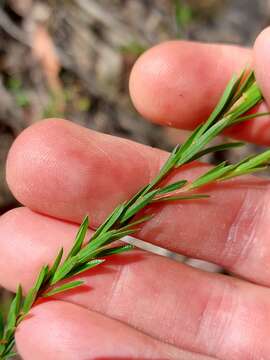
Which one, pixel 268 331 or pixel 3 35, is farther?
pixel 3 35

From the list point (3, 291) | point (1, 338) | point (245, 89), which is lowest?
point (3, 291)

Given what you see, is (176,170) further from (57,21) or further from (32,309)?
(57,21)

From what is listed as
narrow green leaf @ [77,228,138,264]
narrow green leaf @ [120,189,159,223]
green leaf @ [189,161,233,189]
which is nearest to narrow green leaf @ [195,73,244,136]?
green leaf @ [189,161,233,189]

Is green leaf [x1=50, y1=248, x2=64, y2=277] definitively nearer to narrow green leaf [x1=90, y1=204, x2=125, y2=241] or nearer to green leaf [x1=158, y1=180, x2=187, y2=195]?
narrow green leaf [x1=90, y1=204, x2=125, y2=241]

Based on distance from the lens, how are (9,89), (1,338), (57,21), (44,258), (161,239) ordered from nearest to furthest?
(1,338) → (44,258) → (161,239) → (9,89) → (57,21)

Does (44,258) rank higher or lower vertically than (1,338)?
higher

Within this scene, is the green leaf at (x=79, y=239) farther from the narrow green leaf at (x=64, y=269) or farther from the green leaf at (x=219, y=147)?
the green leaf at (x=219, y=147)

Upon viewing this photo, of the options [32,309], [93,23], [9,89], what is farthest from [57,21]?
[32,309]

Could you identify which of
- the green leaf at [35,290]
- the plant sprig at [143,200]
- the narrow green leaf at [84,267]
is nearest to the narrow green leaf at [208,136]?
the plant sprig at [143,200]
